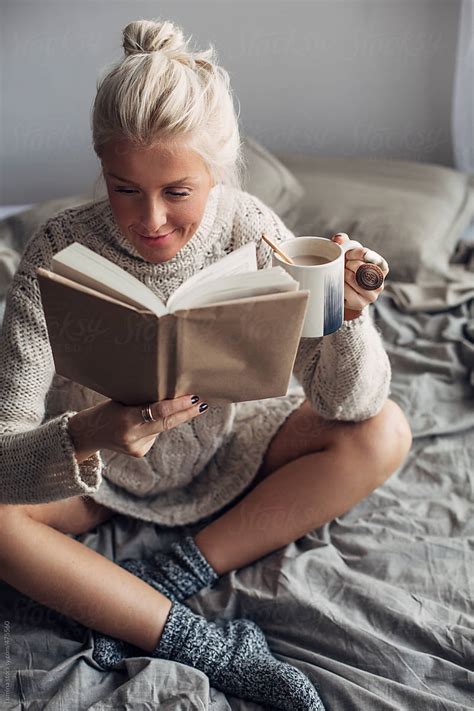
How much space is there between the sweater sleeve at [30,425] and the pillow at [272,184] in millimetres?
1026

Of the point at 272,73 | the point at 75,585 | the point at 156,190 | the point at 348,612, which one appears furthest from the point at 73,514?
the point at 272,73

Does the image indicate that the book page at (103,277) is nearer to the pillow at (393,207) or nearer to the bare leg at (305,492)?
the bare leg at (305,492)

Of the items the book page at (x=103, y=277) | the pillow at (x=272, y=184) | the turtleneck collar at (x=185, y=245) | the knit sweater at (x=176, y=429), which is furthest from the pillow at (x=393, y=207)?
the book page at (x=103, y=277)

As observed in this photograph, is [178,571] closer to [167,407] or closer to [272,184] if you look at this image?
[167,407]

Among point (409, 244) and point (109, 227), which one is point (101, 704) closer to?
point (109, 227)

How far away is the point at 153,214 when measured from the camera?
3.25 feet

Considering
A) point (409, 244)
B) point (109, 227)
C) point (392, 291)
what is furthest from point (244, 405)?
point (409, 244)

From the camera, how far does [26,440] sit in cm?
103

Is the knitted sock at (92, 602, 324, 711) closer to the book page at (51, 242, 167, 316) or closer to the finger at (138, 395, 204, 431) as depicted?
the finger at (138, 395, 204, 431)

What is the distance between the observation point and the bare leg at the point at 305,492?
1.25 metres

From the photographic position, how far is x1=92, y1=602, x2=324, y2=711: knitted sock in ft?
3.44

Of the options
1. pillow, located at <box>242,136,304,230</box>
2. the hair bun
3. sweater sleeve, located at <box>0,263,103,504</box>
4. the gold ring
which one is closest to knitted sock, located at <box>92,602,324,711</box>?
sweater sleeve, located at <box>0,263,103,504</box>

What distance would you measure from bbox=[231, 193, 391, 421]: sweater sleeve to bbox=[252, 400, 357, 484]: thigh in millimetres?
53

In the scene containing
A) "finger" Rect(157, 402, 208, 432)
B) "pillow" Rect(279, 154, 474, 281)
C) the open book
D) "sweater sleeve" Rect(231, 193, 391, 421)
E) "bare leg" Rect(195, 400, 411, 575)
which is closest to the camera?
the open book
